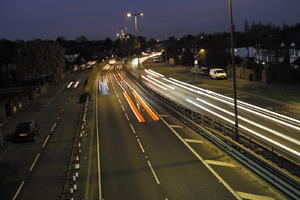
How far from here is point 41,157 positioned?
78.6 feet

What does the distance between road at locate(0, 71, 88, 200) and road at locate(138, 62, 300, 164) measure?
38.9ft

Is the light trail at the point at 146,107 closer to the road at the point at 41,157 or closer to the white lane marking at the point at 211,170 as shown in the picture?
the road at the point at 41,157

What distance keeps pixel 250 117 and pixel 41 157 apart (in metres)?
17.4

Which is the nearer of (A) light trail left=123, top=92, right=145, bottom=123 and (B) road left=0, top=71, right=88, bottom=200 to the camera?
(B) road left=0, top=71, right=88, bottom=200

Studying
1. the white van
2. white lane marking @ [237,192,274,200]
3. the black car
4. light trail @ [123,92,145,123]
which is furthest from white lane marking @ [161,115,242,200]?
the white van

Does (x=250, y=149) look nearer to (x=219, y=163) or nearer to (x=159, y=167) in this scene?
(x=219, y=163)

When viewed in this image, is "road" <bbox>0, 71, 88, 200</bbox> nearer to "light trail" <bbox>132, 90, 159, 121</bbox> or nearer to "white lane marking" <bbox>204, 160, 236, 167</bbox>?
"light trail" <bbox>132, 90, 159, 121</bbox>

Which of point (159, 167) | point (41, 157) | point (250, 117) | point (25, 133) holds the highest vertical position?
point (25, 133)

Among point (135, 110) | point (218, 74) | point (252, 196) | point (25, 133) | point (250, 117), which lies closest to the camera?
point (252, 196)

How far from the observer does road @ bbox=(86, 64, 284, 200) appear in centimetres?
1571

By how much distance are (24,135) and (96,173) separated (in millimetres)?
11557

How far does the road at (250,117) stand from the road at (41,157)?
11.9 m

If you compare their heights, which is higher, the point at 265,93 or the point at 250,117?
the point at 265,93

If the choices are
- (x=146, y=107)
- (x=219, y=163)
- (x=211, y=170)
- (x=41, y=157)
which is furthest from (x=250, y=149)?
(x=146, y=107)
